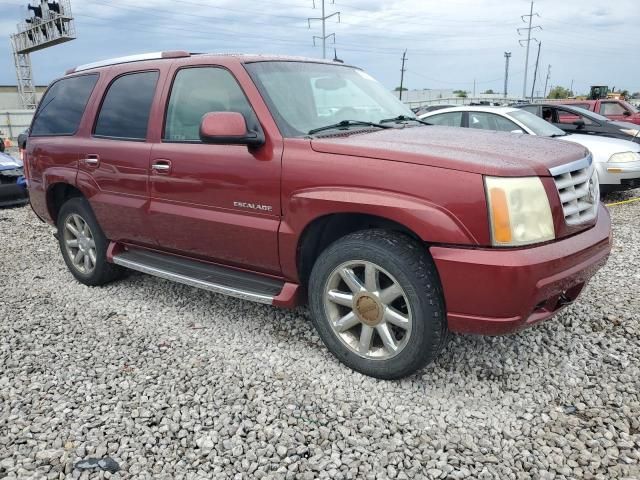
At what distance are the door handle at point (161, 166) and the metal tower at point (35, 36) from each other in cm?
4522

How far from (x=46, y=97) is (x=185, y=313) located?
2677mm

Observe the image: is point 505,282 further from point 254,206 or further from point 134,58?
point 134,58

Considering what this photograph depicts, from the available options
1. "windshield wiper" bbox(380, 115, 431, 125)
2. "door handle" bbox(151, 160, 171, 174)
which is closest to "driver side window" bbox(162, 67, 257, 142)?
"door handle" bbox(151, 160, 171, 174)

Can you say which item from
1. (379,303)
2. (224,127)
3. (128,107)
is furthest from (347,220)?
(128,107)

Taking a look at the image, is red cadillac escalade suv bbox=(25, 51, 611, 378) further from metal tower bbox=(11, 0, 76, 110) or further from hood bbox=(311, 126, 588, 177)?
metal tower bbox=(11, 0, 76, 110)

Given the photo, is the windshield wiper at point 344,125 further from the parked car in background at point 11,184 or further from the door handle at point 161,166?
the parked car in background at point 11,184

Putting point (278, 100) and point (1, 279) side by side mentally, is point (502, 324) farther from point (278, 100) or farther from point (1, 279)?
point (1, 279)

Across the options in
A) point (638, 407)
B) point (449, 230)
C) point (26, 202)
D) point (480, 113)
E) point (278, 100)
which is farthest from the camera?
point (26, 202)

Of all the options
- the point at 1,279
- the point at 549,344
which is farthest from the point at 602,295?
the point at 1,279

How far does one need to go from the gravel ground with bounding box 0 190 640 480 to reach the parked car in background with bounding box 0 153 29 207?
5649 mm

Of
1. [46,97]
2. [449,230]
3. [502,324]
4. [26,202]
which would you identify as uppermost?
[46,97]

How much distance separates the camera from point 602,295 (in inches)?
166

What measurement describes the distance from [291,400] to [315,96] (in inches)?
78.1

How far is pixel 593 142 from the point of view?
26.9 ft
